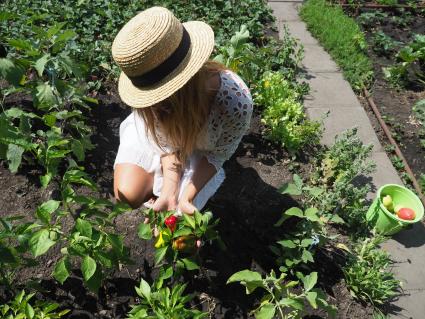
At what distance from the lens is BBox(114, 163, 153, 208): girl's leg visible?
2.46 meters

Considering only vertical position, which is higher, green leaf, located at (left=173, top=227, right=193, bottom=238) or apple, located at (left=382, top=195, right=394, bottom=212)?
green leaf, located at (left=173, top=227, right=193, bottom=238)

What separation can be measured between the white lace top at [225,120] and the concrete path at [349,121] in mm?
1130

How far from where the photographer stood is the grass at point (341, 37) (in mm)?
4023

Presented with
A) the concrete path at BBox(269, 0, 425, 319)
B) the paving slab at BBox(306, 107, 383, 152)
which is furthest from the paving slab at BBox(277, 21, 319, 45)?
the paving slab at BBox(306, 107, 383, 152)

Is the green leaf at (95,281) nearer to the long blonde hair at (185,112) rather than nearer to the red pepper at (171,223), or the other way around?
the red pepper at (171,223)

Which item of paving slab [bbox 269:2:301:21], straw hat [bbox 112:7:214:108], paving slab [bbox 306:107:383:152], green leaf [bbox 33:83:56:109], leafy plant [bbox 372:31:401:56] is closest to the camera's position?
straw hat [bbox 112:7:214:108]

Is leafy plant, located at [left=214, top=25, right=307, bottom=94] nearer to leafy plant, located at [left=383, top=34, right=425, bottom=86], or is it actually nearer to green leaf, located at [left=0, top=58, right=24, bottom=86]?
leafy plant, located at [left=383, top=34, right=425, bottom=86]

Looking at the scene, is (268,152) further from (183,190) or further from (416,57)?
(416,57)

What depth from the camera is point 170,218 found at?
1.89 meters

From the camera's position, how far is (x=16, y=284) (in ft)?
7.73

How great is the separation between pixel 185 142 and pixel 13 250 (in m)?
0.98

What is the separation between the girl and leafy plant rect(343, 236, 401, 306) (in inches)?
39.8

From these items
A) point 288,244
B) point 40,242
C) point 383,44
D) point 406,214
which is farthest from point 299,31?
point 40,242

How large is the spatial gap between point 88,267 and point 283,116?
2024 mm
